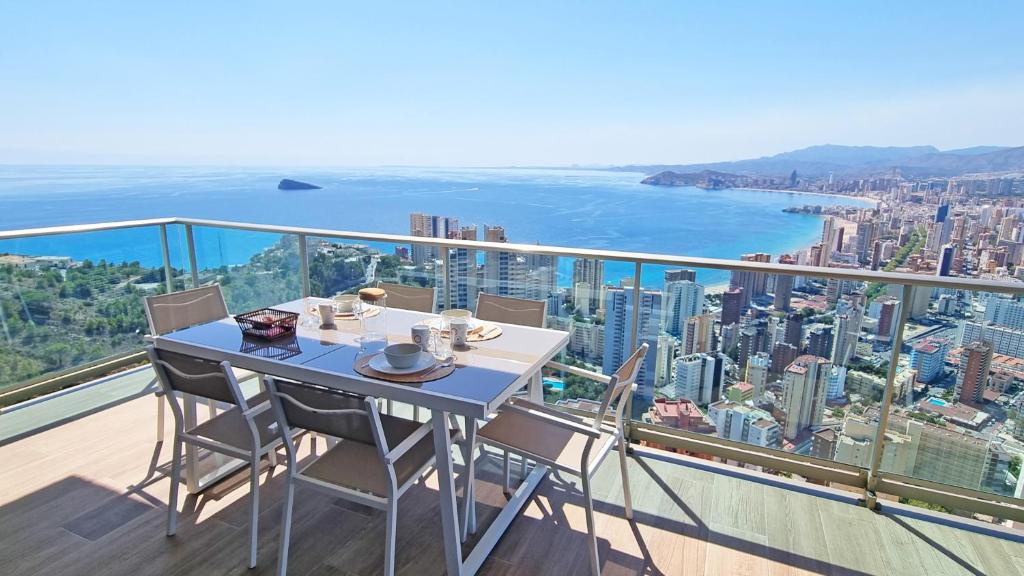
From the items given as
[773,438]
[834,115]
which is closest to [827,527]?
[773,438]

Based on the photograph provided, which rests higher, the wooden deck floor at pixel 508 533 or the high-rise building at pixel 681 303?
the high-rise building at pixel 681 303

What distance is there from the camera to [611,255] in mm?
2955

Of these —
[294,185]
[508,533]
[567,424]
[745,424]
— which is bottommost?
[508,533]

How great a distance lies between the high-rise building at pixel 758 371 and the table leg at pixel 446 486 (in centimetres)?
172

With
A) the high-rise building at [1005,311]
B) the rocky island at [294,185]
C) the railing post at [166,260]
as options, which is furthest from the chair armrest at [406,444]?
the rocky island at [294,185]

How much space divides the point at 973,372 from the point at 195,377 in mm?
3377

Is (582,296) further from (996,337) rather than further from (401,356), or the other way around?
(996,337)

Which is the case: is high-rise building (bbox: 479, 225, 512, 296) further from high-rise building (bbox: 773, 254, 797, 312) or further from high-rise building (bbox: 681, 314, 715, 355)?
high-rise building (bbox: 773, 254, 797, 312)

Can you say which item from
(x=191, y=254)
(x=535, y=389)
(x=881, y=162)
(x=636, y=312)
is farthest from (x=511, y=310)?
(x=881, y=162)

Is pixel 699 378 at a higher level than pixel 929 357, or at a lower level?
lower

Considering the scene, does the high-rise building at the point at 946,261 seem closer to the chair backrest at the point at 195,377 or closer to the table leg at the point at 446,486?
the table leg at the point at 446,486

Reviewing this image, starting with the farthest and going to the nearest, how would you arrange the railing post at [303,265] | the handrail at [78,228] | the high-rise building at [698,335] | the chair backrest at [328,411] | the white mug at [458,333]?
the railing post at [303,265]
the handrail at [78,228]
the high-rise building at [698,335]
the white mug at [458,333]
the chair backrest at [328,411]

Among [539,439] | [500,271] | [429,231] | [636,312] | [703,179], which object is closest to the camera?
[539,439]

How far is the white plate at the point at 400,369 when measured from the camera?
188cm
